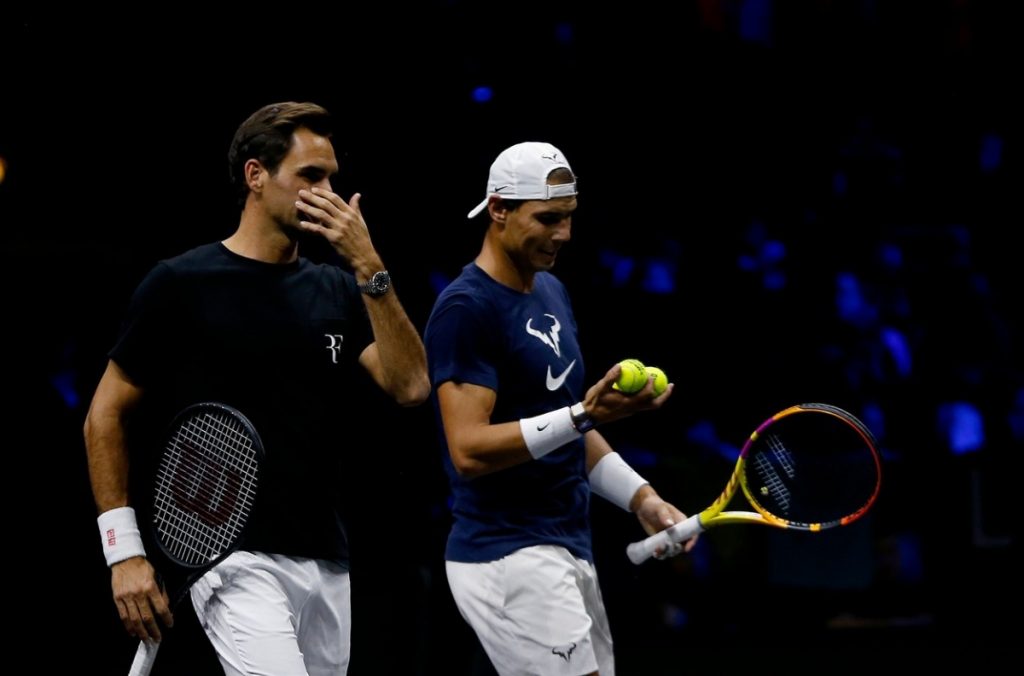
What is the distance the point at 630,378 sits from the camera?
115 inches

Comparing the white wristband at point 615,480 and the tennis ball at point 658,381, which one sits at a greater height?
the tennis ball at point 658,381

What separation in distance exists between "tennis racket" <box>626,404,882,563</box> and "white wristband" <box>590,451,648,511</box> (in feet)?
0.59

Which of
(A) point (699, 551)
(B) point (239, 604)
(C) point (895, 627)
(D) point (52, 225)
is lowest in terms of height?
(C) point (895, 627)

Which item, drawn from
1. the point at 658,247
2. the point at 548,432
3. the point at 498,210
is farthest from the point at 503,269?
the point at 658,247

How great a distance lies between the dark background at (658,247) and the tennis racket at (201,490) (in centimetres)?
242

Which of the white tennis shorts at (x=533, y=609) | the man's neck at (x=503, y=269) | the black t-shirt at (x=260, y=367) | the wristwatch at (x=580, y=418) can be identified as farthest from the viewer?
the man's neck at (x=503, y=269)

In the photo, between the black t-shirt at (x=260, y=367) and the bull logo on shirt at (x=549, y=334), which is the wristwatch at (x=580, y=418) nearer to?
the bull logo on shirt at (x=549, y=334)

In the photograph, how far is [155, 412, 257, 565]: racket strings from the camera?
271 centimetres

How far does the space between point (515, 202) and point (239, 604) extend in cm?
114

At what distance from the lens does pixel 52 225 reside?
506cm

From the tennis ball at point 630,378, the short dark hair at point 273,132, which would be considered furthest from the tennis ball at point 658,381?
the short dark hair at point 273,132

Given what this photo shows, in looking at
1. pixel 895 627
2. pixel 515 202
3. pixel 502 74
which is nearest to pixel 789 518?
pixel 515 202

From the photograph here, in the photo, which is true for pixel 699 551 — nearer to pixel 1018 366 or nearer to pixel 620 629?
pixel 620 629

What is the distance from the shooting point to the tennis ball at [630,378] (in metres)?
2.93
